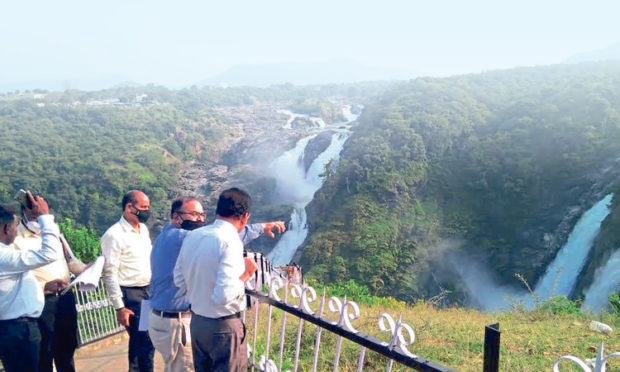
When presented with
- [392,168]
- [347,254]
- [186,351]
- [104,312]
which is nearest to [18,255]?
[186,351]

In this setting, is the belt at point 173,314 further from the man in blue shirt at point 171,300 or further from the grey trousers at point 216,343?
the grey trousers at point 216,343

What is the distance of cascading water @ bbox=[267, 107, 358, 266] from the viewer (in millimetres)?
31611

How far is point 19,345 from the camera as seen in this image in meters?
3.36

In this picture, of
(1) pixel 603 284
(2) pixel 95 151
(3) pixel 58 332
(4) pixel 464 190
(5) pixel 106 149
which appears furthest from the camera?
(5) pixel 106 149

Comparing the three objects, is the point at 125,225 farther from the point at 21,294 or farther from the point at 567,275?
the point at 567,275

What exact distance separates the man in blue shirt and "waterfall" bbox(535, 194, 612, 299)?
63.5ft

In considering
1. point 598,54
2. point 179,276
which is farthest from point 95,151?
point 598,54

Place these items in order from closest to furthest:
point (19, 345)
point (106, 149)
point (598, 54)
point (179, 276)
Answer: point (179, 276), point (19, 345), point (106, 149), point (598, 54)

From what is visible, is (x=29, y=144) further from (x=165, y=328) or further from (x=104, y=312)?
(x=165, y=328)

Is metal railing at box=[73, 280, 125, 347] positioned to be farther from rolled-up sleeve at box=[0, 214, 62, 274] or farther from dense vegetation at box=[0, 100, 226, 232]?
dense vegetation at box=[0, 100, 226, 232]

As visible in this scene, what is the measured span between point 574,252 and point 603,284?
16.7 feet

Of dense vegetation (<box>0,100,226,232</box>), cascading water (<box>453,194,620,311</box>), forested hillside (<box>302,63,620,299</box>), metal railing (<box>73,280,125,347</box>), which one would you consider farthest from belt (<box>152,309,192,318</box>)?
dense vegetation (<box>0,100,226,232</box>)

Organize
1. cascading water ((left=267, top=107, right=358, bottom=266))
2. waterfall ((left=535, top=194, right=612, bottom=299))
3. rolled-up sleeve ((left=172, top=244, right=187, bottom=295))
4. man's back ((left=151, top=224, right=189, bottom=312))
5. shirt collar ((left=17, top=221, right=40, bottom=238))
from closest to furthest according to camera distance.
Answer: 1. rolled-up sleeve ((left=172, top=244, right=187, bottom=295))
2. man's back ((left=151, top=224, right=189, bottom=312))
3. shirt collar ((left=17, top=221, right=40, bottom=238))
4. waterfall ((left=535, top=194, right=612, bottom=299))
5. cascading water ((left=267, top=107, right=358, bottom=266))

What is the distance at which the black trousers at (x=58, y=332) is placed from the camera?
12.2 ft
